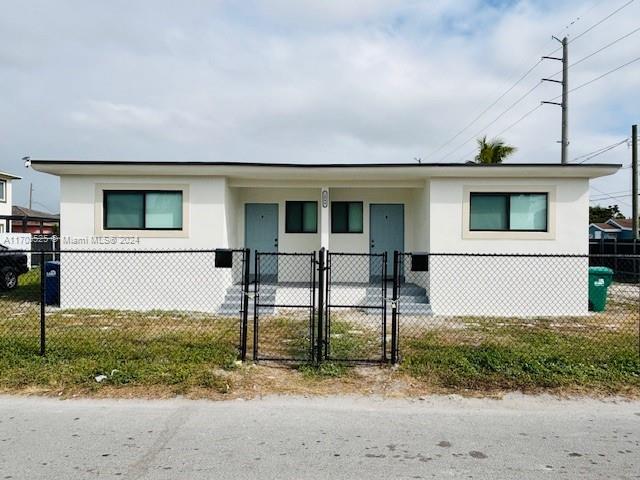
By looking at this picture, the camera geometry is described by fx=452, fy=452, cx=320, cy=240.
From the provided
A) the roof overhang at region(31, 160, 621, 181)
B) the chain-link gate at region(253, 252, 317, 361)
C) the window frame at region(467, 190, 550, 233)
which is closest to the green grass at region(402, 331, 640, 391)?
the chain-link gate at region(253, 252, 317, 361)

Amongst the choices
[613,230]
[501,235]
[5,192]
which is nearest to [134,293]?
[501,235]

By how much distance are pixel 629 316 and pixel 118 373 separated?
10.7 meters

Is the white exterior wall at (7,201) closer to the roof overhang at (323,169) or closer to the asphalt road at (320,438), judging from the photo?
the roof overhang at (323,169)

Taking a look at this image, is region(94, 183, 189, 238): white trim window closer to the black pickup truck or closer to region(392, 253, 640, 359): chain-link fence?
the black pickup truck

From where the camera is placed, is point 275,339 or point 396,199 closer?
point 275,339

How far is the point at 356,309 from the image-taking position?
35.9ft

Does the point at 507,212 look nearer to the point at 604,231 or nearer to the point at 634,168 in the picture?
the point at 634,168

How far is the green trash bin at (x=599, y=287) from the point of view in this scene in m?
10.9

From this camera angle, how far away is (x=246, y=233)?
12695mm

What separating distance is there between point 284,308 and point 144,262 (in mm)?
3471

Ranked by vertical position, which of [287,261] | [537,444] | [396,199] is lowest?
[537,444]

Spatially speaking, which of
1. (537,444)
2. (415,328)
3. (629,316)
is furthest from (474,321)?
(537,444)

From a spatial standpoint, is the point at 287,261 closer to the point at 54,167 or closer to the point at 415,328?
the point at 415,328

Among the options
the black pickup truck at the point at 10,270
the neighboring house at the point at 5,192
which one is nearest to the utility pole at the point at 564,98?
the black pickup truck at the point at 10,270
